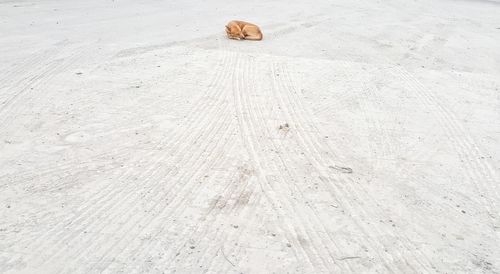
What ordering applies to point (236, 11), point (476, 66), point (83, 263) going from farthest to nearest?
point (236, 11) → point (476, 66) → point (83, 263)

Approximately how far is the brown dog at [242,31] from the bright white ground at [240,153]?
0.81ft

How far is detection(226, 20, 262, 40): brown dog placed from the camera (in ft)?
31.1

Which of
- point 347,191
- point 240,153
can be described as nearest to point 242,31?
point 240,153

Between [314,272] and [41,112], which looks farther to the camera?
[41,112]

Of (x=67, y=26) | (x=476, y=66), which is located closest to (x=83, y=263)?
(x=67, y=26)

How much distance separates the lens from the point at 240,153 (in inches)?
207

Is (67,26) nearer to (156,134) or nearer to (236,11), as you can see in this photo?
(236,11)

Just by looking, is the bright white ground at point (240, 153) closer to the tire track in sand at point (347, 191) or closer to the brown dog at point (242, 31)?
the tire track in sand at point (347, 191)

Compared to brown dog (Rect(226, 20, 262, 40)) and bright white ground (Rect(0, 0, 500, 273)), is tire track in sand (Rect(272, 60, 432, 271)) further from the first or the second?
brown dog (Rect(226, 20, 262, 40))

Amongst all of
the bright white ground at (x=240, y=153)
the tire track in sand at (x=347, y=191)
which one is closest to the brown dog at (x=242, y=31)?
the bright white ground at (x=240, y=153)

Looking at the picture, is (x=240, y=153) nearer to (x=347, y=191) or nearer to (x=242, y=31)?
(x=347, y=191)

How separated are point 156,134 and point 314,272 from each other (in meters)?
2.77

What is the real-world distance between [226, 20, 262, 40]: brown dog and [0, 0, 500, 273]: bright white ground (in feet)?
0.81

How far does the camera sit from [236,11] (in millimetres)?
12312
